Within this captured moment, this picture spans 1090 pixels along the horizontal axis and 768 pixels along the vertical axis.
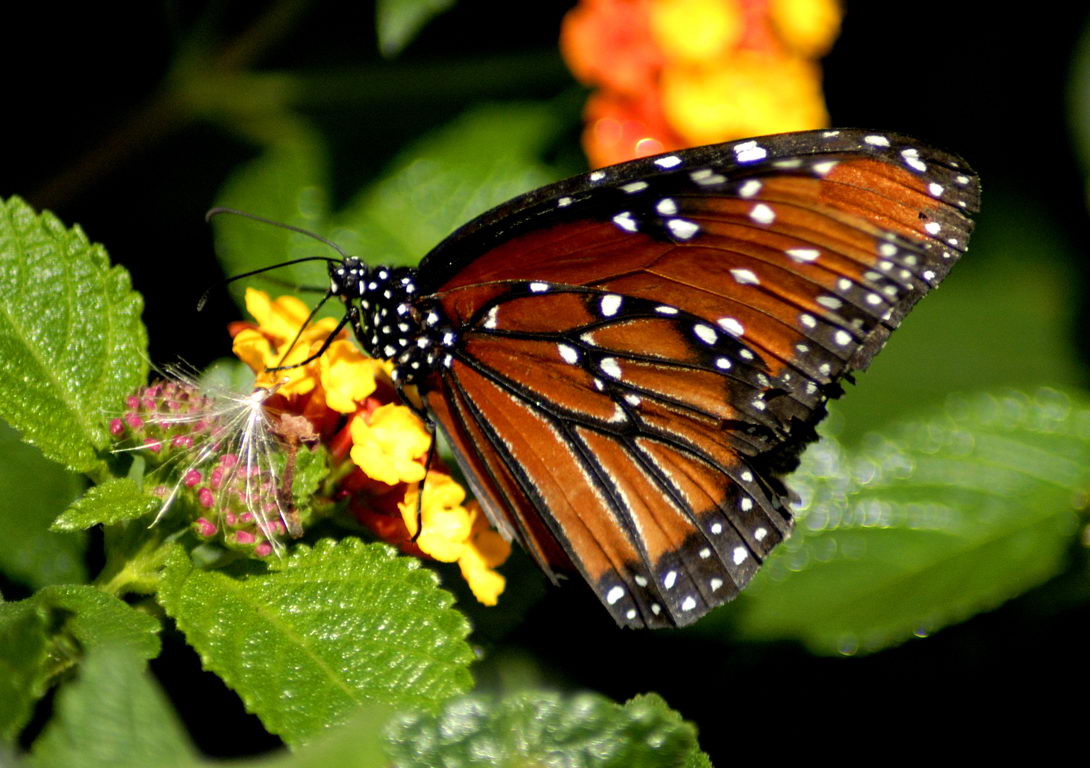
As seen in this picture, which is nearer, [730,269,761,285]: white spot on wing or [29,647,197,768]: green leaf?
[29,647,197,768]: green leaf

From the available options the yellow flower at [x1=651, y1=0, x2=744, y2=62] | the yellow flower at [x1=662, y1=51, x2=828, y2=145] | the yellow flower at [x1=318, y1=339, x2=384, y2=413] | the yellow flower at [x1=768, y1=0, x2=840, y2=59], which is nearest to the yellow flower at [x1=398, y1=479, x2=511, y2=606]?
the yellow flower at [x1=318, y1=339, x2=384, y2=413]

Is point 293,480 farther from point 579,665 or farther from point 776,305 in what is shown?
point 579,665

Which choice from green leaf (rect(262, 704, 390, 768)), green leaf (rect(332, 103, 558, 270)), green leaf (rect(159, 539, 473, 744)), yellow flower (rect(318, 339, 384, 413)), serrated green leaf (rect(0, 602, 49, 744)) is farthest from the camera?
green leaf (rect(332, 103, 558, 270))

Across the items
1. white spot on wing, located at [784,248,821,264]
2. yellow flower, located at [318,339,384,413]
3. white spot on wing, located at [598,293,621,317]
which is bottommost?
yellow flower, located at [318,339,384,413]

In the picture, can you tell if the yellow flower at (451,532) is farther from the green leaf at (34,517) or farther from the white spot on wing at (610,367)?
the green leaf at (34,517)

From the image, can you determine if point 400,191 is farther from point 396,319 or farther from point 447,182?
point 396,319

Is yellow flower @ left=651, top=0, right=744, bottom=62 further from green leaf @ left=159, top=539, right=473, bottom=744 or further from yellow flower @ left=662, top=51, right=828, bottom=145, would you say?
green leaf @ left=159, top=539, right=473, bottom=744

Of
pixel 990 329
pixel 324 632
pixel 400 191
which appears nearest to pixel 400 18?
pixel 400 191
